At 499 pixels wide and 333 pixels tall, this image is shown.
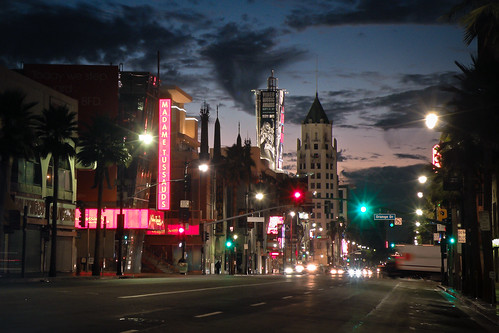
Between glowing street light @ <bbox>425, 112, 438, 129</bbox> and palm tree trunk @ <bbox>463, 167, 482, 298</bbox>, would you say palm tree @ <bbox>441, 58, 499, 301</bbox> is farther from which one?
glowing street light @ <bbox>425, 112, 438, 129</bbox>

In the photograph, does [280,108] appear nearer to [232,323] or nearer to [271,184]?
[271,184]

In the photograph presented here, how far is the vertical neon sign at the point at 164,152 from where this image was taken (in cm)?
7725

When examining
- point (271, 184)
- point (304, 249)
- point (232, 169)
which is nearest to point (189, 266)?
point (232, 169)

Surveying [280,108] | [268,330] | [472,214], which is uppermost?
[280,108]

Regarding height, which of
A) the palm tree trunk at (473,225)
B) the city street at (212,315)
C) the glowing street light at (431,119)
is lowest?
the city street at (212,315)

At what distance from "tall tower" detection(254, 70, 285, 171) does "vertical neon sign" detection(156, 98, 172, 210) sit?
104 metres

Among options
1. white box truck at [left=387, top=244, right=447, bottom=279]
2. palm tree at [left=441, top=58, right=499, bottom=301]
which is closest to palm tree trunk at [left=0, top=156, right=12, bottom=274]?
palm tree at [left=441, top=58, right=499, bottom=301]

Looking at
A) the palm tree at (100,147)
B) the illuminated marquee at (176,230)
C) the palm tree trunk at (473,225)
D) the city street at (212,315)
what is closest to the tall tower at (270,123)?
the illuminated marquee at (176,230)

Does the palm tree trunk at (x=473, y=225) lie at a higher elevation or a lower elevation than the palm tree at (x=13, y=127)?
lower

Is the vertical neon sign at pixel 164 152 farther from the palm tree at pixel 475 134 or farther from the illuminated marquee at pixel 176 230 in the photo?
the palm tree at pixel 475 134

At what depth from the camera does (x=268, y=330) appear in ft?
53.7

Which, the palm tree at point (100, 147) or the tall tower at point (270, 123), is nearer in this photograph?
the palm tree at point (100, 147)

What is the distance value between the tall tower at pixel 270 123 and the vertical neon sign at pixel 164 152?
10368 centimetres

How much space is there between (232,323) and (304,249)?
179m
